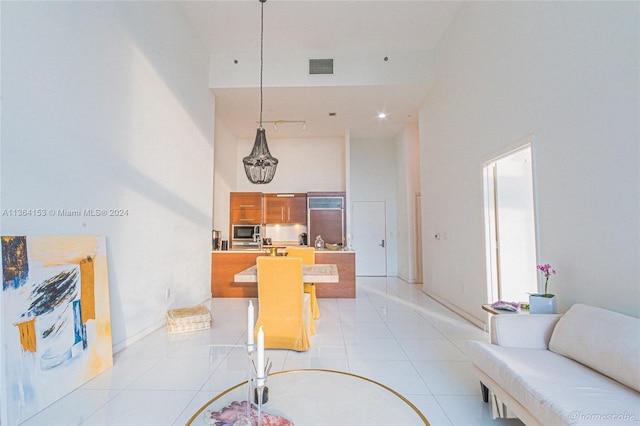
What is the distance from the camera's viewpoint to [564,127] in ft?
7.52

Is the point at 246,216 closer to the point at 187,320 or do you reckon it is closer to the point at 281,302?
the point at 187,320

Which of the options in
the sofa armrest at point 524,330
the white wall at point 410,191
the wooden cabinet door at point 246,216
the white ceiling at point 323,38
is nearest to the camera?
the sofa armrest at point 524,330

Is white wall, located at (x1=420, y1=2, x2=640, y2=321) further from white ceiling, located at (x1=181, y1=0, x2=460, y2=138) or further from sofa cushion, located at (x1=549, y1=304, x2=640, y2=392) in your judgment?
white ceiling, located at (x1=181, y1=0, x2=460, y2=138)

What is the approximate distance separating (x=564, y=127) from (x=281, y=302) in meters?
2.95

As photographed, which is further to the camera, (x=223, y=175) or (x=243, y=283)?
(x=223, y=175)

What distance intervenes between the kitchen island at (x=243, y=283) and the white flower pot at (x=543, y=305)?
319cm

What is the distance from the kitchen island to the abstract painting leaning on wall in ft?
8.92

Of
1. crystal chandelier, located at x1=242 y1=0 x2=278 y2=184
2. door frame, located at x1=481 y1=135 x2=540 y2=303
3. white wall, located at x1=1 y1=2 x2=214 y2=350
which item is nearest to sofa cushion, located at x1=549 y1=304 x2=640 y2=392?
door frame, located at x1=481 y1=135 x2=540 y2=303

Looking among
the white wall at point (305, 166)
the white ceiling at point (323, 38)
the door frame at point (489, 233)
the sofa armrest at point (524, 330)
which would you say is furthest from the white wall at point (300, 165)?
the sofa armrest at point (524, 330)

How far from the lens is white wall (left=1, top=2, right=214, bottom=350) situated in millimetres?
1971

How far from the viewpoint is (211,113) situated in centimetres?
524

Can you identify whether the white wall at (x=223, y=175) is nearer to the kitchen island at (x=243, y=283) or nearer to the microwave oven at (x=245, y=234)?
the microwave oven at (x=245, y=234)

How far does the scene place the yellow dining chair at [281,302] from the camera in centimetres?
290

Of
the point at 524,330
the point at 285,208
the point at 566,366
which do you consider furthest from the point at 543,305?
the point at 285,208
